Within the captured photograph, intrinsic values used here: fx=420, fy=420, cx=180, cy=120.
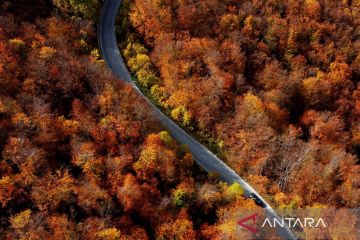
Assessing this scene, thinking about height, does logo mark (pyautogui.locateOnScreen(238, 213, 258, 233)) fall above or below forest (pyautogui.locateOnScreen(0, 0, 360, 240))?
below

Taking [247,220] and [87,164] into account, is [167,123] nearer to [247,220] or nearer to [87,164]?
[87,164]

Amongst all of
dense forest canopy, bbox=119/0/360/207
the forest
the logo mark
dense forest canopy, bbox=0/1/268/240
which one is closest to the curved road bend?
the forest

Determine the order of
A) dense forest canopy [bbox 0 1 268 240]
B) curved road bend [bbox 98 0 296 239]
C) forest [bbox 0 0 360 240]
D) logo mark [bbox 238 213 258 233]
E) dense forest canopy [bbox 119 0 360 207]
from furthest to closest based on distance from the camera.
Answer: dense forest canopy [bbox 119 0 360 207] → curved road bend [bbox 98 0 296 239] → logo mark [bbox 238 213 258 233] → forest [bbox 0 0 360 240] → dense forest canopy [bbox 0 1 268 240]

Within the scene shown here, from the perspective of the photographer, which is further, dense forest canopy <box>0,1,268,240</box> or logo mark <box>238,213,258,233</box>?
logo mark <box>238,213,258,233</box>

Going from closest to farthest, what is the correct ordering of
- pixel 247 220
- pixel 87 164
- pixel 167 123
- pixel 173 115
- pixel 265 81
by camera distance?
pixel 87 164
pixel 247 220
pixel 167 123
pixel 173 115
pixel 265 81

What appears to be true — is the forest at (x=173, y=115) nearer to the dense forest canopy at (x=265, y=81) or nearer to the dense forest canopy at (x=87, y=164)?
the dense forest canopy at (x=87, y=164)

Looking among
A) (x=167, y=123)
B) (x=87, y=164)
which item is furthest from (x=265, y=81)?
(x=87, y=164)

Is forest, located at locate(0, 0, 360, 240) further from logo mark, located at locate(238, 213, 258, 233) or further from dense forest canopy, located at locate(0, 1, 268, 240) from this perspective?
logo mark, located at locate(238, 213, 258, 233)
